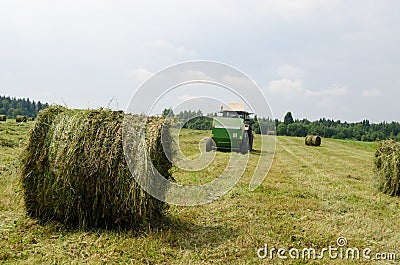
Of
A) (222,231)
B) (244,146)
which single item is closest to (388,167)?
(222,231)

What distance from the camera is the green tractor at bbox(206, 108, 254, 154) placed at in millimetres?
16453

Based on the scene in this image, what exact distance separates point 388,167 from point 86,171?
7500 millimetres

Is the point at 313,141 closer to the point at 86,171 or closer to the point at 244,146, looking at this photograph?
the point at 244,146

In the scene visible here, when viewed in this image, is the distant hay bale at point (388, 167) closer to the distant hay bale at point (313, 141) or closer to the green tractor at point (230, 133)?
the green tractor at point (230, 133)

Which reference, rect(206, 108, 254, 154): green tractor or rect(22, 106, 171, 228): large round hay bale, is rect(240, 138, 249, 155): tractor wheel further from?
rect(22, 106, 171, 228): large round hay bale

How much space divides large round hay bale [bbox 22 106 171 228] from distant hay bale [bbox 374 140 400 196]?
6.27 m

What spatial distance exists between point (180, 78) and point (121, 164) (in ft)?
6.02

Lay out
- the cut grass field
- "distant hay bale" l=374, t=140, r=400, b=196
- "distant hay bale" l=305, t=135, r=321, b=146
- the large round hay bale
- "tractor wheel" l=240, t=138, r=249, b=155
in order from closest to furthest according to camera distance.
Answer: the cut grass field → the large round hay bale → "distant hay bale" l=374, t=140, r=400, b=196 → "tractor wheel" l=240, t=138, r=249, b=155 → "distant hay bale" l=305, t=135, r=321, b=146

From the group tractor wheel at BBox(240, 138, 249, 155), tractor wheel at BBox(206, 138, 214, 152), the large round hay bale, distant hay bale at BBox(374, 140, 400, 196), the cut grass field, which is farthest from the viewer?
tractor wheel at BBox(206, 138, 214, 152)

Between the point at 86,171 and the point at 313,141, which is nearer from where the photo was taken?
the point at 86,171

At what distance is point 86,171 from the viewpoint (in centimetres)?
509

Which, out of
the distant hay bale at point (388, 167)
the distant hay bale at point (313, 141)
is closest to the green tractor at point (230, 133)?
the distant hay bale at point (388, 167)

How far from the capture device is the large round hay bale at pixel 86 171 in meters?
5.05

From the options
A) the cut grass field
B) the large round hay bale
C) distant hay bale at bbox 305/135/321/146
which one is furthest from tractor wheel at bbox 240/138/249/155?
distant hay bale at bbox 305/135/321/146
